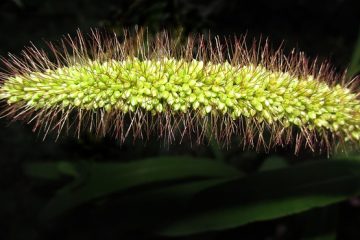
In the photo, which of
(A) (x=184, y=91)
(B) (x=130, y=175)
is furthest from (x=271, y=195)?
(A) (x=184, y=91)

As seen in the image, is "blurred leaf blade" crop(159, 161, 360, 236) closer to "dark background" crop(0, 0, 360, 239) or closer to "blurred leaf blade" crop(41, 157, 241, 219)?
"blurred leaf blade" crop(41, 157, 241, 219)

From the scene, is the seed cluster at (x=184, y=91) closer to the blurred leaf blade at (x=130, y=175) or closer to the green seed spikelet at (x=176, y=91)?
the green seed spikelet at (x=176, y=91)

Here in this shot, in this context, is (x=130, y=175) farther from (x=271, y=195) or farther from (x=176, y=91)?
(x=176, y=91)

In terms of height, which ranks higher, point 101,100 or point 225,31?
point 225,31

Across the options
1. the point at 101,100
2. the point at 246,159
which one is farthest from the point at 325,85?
the point at 246,159

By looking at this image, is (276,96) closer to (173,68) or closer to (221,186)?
(173,68)

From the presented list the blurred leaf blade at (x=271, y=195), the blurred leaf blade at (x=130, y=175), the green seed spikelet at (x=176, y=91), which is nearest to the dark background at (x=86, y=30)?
the blurred leaf blade at (x=130, y=175)
